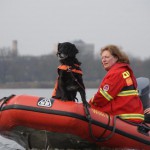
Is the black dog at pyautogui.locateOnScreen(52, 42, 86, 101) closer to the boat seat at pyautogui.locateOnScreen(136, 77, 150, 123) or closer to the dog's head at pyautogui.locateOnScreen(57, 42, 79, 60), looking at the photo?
the dog's head at pyautogui.locateOnScreen(57, 42, 79, 60)

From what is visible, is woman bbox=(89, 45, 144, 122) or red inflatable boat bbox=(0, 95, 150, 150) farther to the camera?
woman bbox=(89, 45, 144, 122)

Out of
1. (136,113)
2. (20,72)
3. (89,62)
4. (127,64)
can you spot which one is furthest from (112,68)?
(20,72)

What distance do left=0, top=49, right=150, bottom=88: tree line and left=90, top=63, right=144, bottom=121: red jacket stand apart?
40.6 meters

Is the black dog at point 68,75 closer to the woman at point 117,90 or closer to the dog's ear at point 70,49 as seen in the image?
the dog's ear at point 70,49

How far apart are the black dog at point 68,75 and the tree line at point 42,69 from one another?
1618 inches

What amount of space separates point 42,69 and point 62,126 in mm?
55702

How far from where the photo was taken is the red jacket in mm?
6949

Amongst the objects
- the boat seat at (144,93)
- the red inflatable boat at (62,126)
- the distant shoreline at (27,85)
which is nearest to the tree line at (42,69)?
the distant shoreline at (27,85)

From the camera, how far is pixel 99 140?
22.0ft

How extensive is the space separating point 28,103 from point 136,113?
155 cm

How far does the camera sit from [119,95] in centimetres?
702

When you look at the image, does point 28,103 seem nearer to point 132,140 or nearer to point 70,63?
point 70,63

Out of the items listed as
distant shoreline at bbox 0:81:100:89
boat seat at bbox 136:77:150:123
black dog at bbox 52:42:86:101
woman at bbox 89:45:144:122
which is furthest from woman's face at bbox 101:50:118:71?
distant shoreline at bbox 0:81:100:89

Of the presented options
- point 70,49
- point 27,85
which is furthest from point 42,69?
point 70,49
